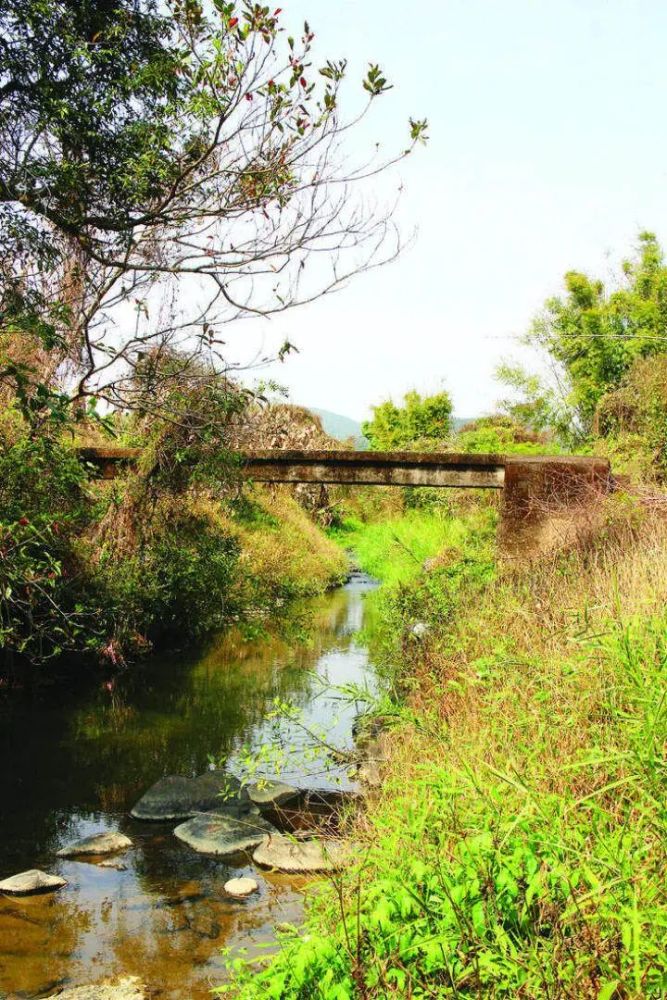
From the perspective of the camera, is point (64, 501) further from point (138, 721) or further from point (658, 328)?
point (658, 328)

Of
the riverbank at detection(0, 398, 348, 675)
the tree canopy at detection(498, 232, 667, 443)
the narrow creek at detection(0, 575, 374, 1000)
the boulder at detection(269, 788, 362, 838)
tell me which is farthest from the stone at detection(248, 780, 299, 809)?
the tree canopy at detection(498, 232, 667, 443)

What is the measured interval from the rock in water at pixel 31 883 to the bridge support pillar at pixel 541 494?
6.67m

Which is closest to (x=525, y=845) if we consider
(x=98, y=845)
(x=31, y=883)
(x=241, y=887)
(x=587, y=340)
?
(x=241, y=887)

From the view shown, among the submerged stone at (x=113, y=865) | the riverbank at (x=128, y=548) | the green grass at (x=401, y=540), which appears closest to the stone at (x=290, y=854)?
the submerged stone at (x=113, y=865)

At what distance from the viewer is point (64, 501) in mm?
10219

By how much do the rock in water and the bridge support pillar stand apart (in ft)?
21.9

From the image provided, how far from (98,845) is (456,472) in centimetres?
707

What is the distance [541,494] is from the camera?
11.2m

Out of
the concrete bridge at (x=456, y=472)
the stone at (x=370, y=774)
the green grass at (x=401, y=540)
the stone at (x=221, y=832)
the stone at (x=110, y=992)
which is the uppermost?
the concrete bridge at (x=456, y=472)

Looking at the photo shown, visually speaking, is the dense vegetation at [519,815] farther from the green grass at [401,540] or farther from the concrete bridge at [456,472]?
the green grass at [401,540]

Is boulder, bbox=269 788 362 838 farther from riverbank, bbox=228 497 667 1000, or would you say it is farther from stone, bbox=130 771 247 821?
riverbank, bbox=228 497 667 1000

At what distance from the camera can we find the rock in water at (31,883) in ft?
18.8

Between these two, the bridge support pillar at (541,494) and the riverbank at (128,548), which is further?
the bridge support pillar at (541,494)

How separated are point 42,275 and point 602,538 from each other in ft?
18.9
